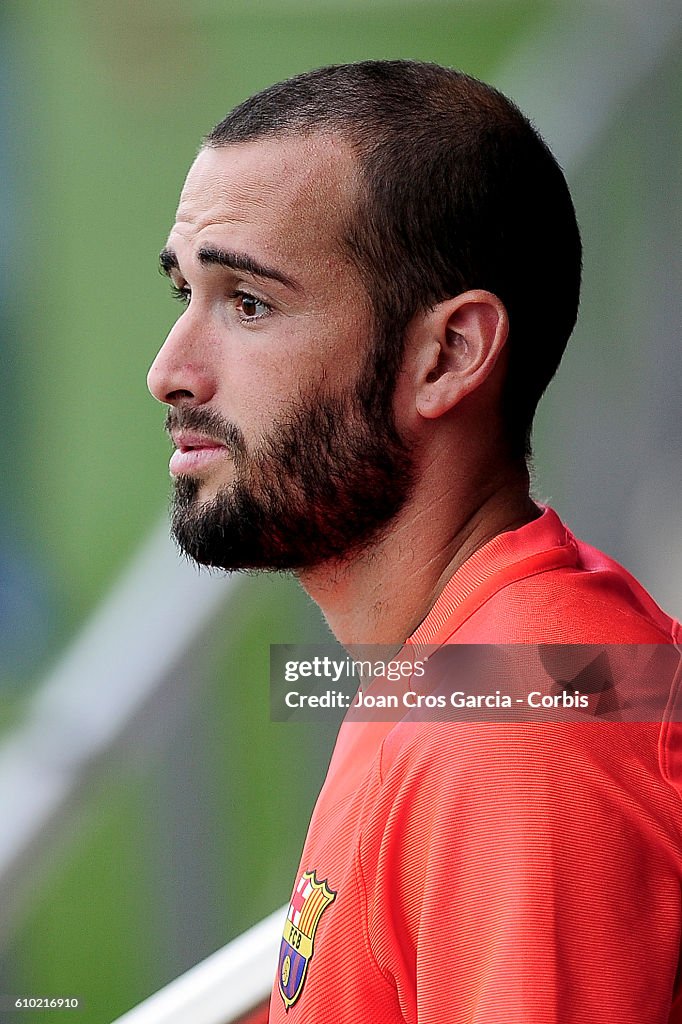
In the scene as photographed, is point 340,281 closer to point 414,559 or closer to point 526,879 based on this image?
point 414,559

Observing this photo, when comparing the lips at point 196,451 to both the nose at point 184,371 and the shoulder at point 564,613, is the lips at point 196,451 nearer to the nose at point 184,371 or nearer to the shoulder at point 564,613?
the nose at point 184,371

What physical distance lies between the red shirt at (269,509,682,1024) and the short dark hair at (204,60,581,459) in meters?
0.21

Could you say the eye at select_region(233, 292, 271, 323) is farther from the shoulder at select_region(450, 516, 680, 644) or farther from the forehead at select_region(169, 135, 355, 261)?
the shoulder at select_region(450, 516, 680, 644)

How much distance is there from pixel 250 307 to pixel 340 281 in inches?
2.3

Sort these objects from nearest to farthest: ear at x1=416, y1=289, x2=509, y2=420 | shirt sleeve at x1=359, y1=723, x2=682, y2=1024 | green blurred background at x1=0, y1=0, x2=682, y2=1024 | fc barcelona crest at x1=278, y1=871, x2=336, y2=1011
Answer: shirt sleeve at x1=359, y1=723, x2=682, y2=1024, fc barcelona crest at x1=278, y1=871, x2=336, y2=1011, ear at x1=416, y1=289, x2=509, y2=420, green blurred background at x1=0, y1=0, x2=682, y2=1024

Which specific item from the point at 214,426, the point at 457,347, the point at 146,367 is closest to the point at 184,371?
the point at 214,426

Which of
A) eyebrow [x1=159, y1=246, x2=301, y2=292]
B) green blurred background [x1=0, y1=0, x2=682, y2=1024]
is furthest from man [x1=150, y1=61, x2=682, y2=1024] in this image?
green blurred background [x1=0, y1=0, x2=682, y2=1024]

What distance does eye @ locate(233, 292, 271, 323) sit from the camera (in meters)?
0.73

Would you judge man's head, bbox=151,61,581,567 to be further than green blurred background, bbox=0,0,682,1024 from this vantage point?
No

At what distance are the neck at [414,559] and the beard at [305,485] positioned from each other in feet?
0.04

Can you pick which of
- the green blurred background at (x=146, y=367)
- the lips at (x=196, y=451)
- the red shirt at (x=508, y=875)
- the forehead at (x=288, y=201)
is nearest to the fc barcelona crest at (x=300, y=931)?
the red shirt at (x=508, y=875)

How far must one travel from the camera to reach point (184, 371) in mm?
729

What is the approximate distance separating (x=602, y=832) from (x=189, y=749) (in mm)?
1263

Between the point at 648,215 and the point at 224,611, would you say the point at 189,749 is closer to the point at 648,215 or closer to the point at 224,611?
the point at 224,611
